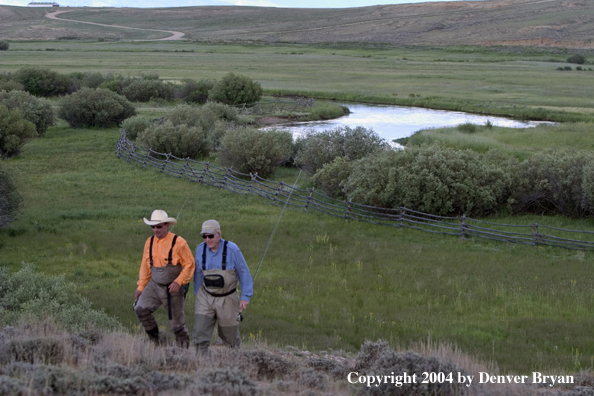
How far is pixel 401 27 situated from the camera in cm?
16438

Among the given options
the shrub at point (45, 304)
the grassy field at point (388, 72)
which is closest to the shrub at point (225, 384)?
the shrub at point (45, 304)

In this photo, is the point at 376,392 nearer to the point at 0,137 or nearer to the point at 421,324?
the point at 421,324

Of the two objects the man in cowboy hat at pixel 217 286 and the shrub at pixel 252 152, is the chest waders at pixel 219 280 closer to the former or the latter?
the man in cowboy hat at pixel 217 286

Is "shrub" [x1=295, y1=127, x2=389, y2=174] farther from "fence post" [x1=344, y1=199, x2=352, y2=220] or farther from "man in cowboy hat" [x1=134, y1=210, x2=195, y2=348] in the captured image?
"man in cowboy hat" [x1=134, y1=210, x2=195, y2=348]

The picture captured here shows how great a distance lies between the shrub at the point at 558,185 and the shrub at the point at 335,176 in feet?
17.9

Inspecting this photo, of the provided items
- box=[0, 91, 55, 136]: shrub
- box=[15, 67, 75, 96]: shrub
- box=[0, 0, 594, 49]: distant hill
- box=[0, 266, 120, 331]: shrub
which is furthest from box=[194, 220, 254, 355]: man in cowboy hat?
box=[0, 0, 594, 49]: distant hill

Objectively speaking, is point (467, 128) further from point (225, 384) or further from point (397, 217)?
point (225, 384)

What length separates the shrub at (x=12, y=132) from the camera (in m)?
27.7

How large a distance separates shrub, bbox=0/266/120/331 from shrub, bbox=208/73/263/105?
4069 centimetres

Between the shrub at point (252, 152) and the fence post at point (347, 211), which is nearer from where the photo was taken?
the fence post at point (347, 211)

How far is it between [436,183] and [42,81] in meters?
45.2

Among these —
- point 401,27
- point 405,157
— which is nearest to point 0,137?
point 405,157

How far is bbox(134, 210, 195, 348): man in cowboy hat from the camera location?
293 inches

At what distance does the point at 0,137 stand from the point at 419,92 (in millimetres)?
38552
